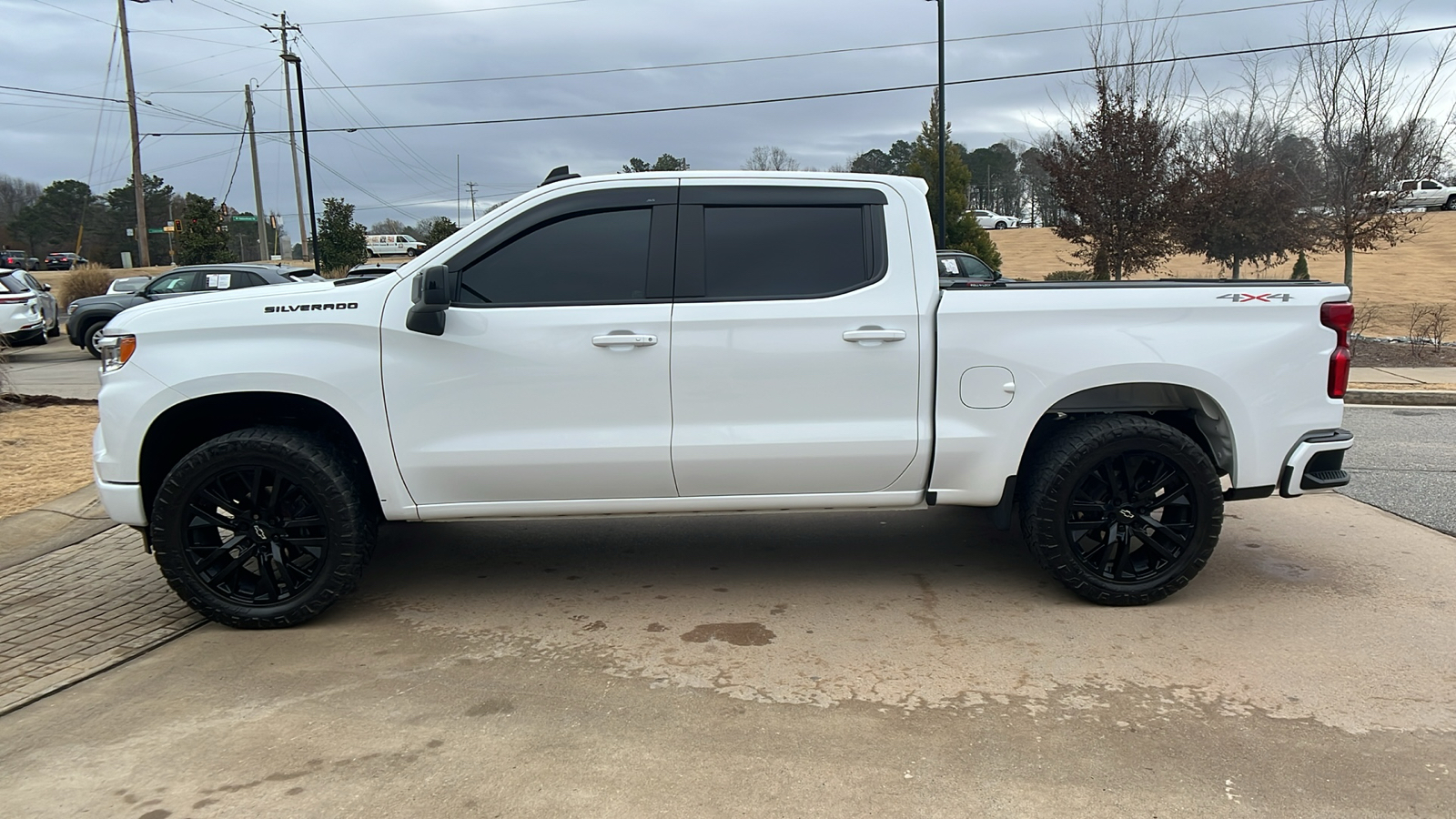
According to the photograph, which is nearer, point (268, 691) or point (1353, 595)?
point (268, 691)

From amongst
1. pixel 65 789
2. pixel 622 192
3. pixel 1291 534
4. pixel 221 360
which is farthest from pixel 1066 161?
pixel 65 789

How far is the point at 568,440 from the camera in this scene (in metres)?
4.41

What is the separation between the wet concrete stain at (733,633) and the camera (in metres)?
4.31

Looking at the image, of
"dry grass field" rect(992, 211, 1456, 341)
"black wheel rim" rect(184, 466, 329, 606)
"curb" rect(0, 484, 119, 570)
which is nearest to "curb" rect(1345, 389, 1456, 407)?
"dry grass field" rect(992, 211, 1456, 341)

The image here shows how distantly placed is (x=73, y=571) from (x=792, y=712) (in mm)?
4329

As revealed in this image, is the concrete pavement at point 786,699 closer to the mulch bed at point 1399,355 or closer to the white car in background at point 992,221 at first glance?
the mulch bed at point 1399,355

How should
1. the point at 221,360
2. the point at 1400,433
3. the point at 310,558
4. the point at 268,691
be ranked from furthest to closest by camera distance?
the point at 1400,433 < the point at 310,558 < the point at 221,360 < the point at 268,691

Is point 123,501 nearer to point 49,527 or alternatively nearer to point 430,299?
point 430,299

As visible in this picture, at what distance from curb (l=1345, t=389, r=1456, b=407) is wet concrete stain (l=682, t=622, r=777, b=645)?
9.95 m

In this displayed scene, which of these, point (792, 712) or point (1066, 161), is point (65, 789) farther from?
point (1066, 161)

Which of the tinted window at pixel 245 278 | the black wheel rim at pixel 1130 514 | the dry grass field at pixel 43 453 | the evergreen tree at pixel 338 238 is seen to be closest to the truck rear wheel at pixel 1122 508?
the black wheel rim at pixel 1130 514

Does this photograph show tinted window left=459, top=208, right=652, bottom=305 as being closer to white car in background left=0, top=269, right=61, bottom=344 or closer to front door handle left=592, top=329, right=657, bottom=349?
front door handle left=592, top=329, right=657, bottom=349

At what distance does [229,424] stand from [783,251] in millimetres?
2802

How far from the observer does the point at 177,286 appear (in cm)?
1828
